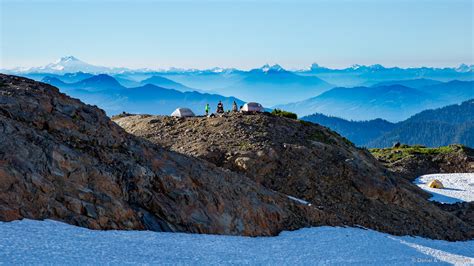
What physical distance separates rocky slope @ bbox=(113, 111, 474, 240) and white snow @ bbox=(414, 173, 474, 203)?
5.92 metres

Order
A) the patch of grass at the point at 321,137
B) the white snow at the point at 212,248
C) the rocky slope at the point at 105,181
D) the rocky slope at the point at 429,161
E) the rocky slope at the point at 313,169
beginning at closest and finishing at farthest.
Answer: the white snow at the point at 212,248 < the rocky slope at the point at 105,181 < the rocky slope at the point at 313,169 < the patch of grass at the point at 321,137 < the rocky slope at the point at 429,161

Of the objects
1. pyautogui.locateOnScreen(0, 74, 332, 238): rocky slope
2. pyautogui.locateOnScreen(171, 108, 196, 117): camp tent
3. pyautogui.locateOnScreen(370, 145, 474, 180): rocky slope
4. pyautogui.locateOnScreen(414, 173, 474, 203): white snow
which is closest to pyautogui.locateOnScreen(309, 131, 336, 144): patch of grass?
pyautogui.locateOnScreen(414, 173, 474, 203): white snow

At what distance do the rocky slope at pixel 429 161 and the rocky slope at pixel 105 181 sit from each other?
3213cm

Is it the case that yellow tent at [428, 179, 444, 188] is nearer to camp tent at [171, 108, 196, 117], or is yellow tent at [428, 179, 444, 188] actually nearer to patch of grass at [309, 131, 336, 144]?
patch of grass at [309, 131, 336, 144]

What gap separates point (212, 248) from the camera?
22375mm

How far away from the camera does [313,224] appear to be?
1140 inches

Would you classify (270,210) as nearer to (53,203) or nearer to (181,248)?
(181,248)

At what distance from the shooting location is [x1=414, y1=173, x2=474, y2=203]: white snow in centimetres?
4500

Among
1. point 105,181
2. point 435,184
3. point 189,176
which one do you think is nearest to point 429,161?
point 435,184

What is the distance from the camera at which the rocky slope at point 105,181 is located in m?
21.1

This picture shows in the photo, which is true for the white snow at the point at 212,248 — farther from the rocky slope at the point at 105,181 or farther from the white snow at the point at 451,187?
the white snow at the point at 451,187

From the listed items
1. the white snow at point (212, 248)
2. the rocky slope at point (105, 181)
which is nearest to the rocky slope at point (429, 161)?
the white snow at point (212, 248)

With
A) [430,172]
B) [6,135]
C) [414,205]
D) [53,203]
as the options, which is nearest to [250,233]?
[53,203]

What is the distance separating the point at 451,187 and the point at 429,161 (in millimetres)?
13154
